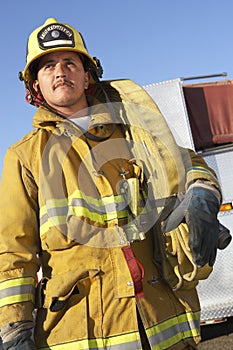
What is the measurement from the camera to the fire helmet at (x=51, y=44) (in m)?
2.62

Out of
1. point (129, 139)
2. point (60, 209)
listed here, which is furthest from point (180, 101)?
point (60, 209)

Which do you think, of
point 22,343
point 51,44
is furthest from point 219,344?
point 51,44

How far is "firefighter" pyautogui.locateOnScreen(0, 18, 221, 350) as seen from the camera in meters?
2.25

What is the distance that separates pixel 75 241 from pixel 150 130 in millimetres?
618

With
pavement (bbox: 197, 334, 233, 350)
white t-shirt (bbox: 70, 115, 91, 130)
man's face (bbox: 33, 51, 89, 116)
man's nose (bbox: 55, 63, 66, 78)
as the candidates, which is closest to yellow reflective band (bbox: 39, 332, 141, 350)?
white t-shirt (bbox: 70, 115, 91, 130)

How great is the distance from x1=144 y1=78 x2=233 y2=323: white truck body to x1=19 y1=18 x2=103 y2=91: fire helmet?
2735 millimetres

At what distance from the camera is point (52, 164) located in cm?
240

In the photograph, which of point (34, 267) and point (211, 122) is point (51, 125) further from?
point (211, 122)

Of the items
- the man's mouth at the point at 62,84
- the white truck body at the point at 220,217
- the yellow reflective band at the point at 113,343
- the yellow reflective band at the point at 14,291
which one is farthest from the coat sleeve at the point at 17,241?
the white truck body at the point at 220,217

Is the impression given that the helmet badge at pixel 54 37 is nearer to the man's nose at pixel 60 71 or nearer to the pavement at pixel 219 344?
the man's nose at pixel 60 71

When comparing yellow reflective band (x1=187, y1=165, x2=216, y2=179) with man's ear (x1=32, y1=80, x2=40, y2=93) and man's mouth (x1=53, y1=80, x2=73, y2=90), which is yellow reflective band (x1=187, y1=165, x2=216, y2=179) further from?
man's ear (x1=32, y1=80, x2=40, y2=93)

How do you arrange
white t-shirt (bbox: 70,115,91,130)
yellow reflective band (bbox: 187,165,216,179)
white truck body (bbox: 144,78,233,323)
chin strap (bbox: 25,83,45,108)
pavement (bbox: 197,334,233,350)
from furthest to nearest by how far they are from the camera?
white truck body (bbox: 144,78,233,323)
pavement (bbox: 197,334,233,350)
chin strap (bbox: 25,83,45,108)
white t-shirt (bbox: 70,115,91,130)
yellow reflective band (bbox: 187,165,216,179)

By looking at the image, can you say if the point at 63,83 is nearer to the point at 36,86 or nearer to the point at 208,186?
the point at 36,86

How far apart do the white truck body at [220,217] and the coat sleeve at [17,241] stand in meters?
3.11
